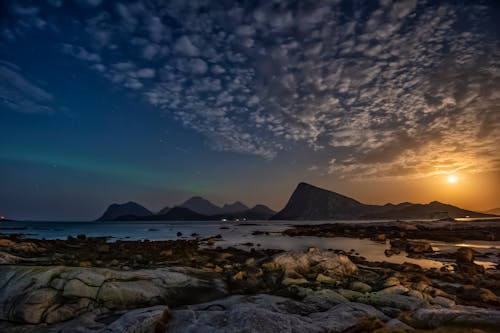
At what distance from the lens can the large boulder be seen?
33.9 ft

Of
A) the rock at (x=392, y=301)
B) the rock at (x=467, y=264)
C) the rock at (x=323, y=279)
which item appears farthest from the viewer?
the rock at (x=467, y=264)

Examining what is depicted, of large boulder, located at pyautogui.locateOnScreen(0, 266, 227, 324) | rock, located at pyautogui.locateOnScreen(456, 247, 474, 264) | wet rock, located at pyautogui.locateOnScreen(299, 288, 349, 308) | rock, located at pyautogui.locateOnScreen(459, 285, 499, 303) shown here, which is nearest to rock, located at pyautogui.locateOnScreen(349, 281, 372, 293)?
wet rock, located at pyautogui.locateOnScreen(299, 288, 349, 308)

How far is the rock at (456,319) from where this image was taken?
6613 mm

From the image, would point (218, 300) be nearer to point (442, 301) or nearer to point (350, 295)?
point (350, 295)

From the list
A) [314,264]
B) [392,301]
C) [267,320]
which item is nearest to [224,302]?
[267,320]

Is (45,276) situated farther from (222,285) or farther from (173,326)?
(222,285)

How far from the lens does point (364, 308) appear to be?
9.81m

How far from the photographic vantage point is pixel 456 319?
22.9 ft

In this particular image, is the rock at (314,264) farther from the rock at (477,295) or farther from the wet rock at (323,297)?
the rock at (477,295)

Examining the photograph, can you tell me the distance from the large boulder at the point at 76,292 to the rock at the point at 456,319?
344 inches

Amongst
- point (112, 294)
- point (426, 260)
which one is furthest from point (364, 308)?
point (426, 260)

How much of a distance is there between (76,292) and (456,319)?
13.3 m

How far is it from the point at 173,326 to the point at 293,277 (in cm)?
997

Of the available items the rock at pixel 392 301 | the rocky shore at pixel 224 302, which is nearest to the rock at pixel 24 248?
the rocky shore at pixel 224 302
